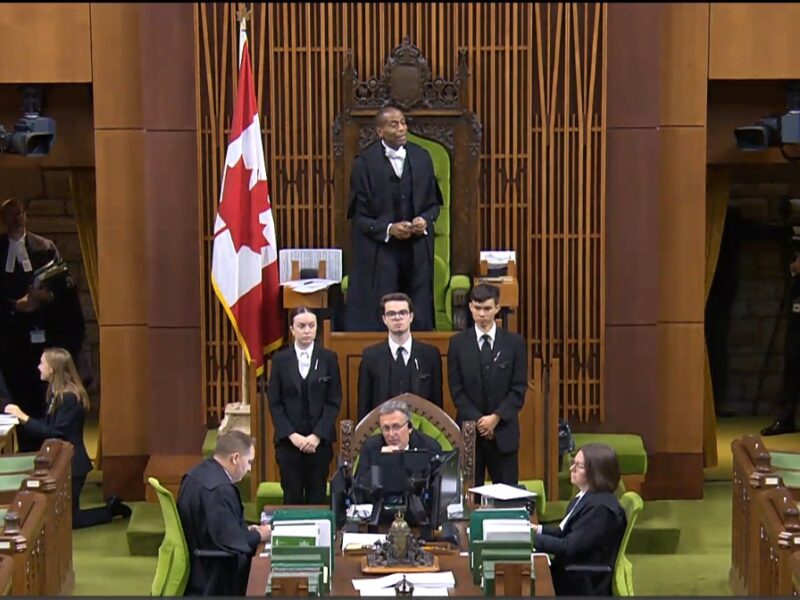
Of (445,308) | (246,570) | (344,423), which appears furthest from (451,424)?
(445,308)

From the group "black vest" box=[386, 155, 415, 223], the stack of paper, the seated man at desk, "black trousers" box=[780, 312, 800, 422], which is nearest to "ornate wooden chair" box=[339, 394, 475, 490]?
the seated man at desk

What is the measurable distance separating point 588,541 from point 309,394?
83.6 inches

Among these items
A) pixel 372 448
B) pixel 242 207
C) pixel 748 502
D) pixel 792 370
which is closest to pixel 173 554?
pixel 372 448

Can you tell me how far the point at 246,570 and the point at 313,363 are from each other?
1.71 metres

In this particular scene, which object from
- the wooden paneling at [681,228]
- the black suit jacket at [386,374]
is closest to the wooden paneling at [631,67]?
the wooden paneling at [681,228]

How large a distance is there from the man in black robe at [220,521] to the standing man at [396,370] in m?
1.69

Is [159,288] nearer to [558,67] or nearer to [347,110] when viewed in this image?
[347,110]

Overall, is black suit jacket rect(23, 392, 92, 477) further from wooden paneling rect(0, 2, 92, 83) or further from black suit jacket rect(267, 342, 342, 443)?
wooden paneling rect(0, 2, 92, 83)

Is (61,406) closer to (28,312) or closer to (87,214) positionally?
(28,312)

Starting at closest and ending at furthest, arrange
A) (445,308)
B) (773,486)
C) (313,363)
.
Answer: (773,486)
(313,363)
(445,308)

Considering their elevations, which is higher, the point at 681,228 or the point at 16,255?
the point at 681,228

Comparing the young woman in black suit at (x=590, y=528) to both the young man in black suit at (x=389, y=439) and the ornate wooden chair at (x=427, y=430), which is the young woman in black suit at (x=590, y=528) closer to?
the young man in black suit at (x=389, y=439)

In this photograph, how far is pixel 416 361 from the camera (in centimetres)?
836

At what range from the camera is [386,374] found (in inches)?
328
